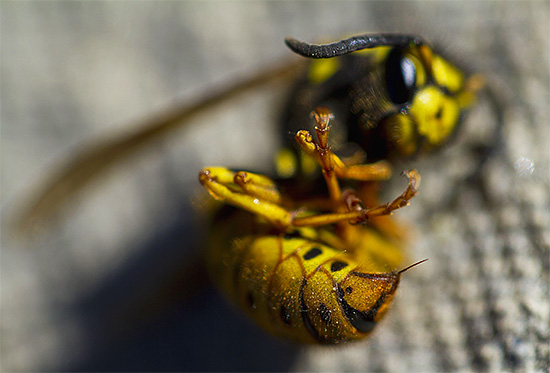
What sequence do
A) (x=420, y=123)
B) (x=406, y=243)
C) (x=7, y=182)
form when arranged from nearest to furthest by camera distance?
1. (x=420, y=123)
2. (x=406, y=243)
3. (x=7, y=182)

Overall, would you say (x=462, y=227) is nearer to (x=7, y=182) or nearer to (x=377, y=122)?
(x=377, y=122)

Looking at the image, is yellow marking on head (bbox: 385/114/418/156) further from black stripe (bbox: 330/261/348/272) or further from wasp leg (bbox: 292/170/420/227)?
black stripe (bbox: 330/261/348/272)

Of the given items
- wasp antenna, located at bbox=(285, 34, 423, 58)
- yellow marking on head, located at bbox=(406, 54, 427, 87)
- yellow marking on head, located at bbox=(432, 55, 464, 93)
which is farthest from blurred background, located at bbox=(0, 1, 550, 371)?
wasp antenna, located at bbox=(285, 34, 423, 58)

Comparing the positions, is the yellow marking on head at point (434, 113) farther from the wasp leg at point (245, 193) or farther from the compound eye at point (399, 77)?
the wasp leg at point (245, 193)

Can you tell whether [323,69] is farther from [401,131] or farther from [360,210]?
[360,210]

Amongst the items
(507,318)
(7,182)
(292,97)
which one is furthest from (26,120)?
(507,318)

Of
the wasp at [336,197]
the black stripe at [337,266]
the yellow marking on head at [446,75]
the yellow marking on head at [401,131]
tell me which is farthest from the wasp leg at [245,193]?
the yellow marking on head at [446,75]
